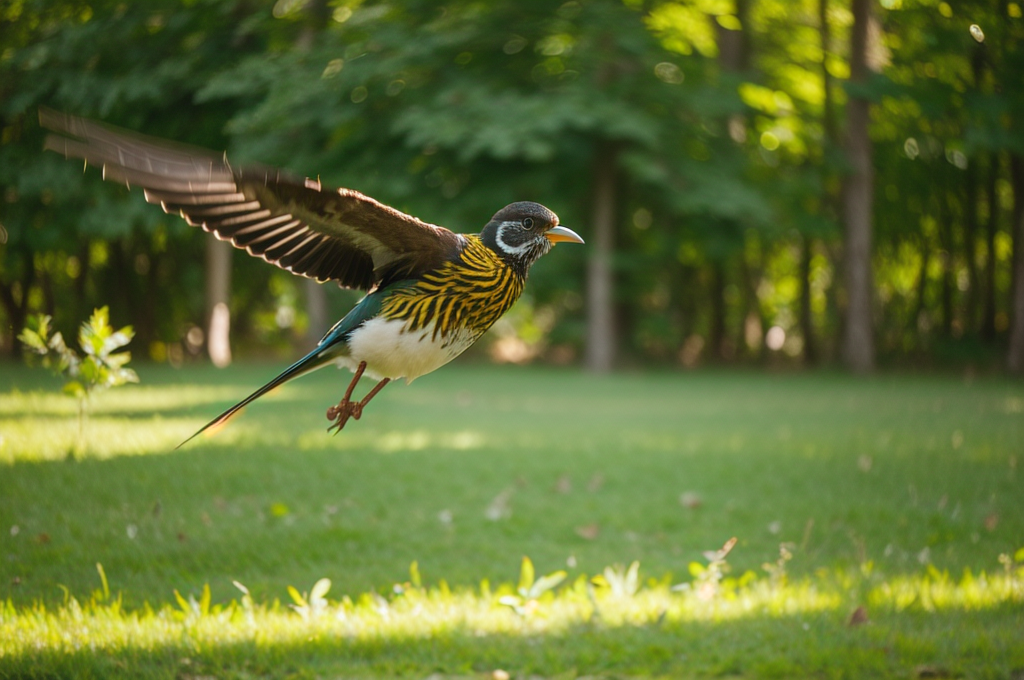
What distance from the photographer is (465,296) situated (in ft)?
9.11

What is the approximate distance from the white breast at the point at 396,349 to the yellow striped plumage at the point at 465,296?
0.02 meters

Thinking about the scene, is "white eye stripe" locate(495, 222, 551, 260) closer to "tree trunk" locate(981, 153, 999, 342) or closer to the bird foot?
the bird foot

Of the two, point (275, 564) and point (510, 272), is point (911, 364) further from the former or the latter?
point (510, 272)

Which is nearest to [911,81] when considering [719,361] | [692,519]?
[719,361]

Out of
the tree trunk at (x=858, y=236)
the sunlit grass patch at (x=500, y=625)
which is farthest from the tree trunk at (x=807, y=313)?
the sunlit grass patch at (x=500, y=625)

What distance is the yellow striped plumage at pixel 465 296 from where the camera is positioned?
2.76 metres

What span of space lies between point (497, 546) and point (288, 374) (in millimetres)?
4088

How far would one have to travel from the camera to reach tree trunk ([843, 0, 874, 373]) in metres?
19.3

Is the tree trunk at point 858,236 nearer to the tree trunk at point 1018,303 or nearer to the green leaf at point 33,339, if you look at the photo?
the tree trunk at point 1018,303

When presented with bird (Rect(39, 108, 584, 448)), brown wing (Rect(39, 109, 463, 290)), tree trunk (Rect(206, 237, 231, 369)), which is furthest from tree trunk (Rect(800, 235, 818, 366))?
bird (Rect(39, 108, 584, 448))

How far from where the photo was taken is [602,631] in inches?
197

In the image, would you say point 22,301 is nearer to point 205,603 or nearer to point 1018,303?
point 205,603

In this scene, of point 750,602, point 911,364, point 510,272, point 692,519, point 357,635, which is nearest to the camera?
point 510,272

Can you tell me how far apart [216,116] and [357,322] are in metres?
15.4
